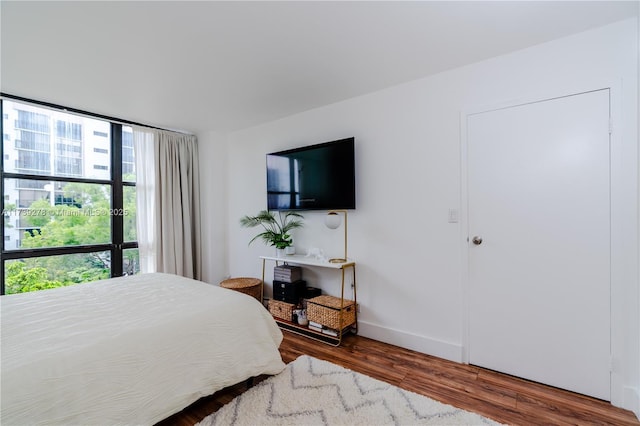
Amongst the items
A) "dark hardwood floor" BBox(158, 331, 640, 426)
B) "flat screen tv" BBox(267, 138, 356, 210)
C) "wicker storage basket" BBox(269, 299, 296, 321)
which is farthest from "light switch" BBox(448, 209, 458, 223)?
"wicker storage basket" BBox(269, 299, 296, 321)

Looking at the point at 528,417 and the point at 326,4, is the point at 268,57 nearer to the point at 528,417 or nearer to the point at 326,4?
the point at 326,4

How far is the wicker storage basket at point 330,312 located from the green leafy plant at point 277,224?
29.6 inches

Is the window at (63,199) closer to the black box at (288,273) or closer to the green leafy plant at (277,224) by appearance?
the green leafy plant at (277,224)

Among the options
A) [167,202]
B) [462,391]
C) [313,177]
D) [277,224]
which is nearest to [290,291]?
[277,224]

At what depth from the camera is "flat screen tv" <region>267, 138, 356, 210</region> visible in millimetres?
2904

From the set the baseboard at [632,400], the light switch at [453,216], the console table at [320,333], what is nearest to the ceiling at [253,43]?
the light switch at [453,216]

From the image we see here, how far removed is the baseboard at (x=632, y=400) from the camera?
5.73 ft

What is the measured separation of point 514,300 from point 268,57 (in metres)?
2.62

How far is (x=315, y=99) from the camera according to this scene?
304 cm

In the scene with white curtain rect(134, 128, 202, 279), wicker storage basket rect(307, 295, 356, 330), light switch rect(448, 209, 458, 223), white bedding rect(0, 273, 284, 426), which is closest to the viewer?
white bedding rect(0, 273, 284, 426)

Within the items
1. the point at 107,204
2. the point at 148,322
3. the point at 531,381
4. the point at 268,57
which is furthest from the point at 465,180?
the point at 107,204

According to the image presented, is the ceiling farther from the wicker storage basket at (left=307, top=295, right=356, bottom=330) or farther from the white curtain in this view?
the wicker storage basket at (left=307, top=295, right=356, bottom=330)

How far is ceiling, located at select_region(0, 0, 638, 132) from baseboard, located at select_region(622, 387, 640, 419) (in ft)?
7.57

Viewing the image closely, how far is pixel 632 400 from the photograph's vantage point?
178 cm
